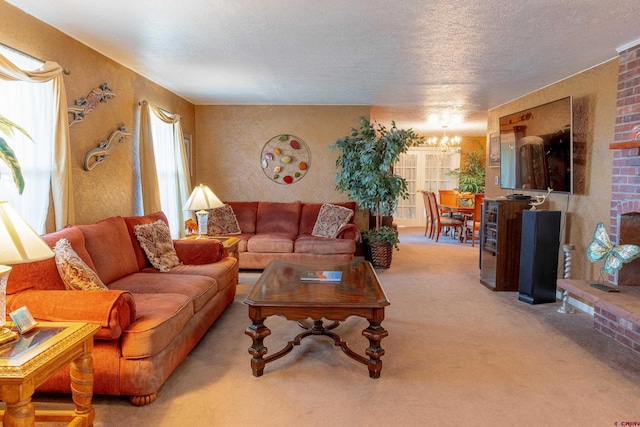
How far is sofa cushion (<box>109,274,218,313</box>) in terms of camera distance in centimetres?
293

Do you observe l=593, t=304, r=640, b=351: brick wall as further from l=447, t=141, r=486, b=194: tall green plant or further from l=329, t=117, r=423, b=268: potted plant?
l=447, t=141, r=486, b=194: tall green plant

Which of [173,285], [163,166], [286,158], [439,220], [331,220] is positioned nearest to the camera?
[173,285]

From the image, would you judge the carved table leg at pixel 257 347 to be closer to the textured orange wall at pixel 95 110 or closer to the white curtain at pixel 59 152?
the white curtain at pixel 59 152

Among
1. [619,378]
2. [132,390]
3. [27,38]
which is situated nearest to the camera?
[132,390]

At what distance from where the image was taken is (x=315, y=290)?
9.07ft

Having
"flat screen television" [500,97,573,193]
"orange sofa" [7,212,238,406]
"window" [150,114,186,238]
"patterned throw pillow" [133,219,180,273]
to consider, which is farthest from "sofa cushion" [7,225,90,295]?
"flat screen television" [500,97,573,193]

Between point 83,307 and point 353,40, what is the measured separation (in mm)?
2551

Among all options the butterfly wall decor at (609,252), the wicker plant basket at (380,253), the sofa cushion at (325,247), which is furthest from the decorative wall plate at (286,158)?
the butterfly wall decor at (609,252)

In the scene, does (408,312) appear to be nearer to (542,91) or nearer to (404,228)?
(542,91)

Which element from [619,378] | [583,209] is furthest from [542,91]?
[619,378]

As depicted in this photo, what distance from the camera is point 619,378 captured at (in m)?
2.59

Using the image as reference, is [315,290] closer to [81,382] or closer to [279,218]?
[81,382]

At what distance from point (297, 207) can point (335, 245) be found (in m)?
1.04

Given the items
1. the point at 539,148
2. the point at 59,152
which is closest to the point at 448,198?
the point at 539,148
